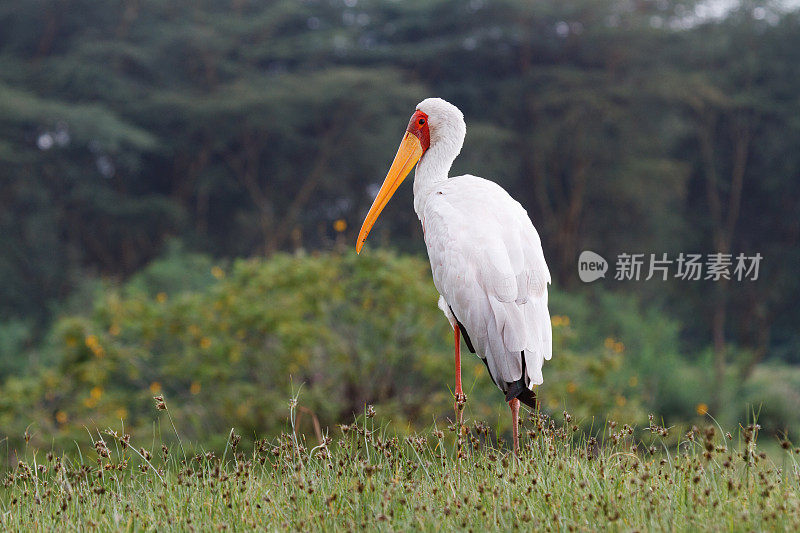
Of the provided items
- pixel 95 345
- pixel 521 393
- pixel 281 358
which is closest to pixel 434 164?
pixel 521 393

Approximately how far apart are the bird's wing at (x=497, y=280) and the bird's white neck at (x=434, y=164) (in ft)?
1.54

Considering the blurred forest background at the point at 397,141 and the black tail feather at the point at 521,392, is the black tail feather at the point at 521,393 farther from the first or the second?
the blurred forest background at the point at 397,141

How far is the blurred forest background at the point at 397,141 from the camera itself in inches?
618

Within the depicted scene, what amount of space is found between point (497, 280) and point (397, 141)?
13.2m

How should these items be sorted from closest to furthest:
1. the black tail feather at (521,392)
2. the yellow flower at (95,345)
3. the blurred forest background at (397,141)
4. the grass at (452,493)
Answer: the grass at (452,493)
the black tail feather at (521,392)
the yellow flower at (95,345)
the blurred forest background at (397,141)

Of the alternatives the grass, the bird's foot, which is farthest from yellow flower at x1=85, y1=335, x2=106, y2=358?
the bird's foot

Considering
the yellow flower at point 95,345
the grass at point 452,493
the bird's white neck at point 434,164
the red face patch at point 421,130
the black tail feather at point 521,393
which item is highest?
the red face patch at point 421,130

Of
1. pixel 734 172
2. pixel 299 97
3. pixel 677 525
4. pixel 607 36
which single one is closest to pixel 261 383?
pixel 677 525

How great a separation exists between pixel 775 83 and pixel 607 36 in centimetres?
356

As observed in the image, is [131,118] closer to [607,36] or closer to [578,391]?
[607,36]

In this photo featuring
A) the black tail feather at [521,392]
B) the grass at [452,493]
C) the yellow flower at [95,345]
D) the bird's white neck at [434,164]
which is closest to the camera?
the grass at [452,493]

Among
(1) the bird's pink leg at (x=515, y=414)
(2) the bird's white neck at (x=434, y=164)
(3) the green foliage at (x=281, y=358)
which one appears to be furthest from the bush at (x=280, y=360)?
(1) the bird's pink leg at (x=515, y=414)

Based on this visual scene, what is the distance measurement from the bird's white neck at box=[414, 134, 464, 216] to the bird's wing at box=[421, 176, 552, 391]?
0.47 m

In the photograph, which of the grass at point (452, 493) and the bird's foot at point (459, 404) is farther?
the bird's foot at point (459, 404)
